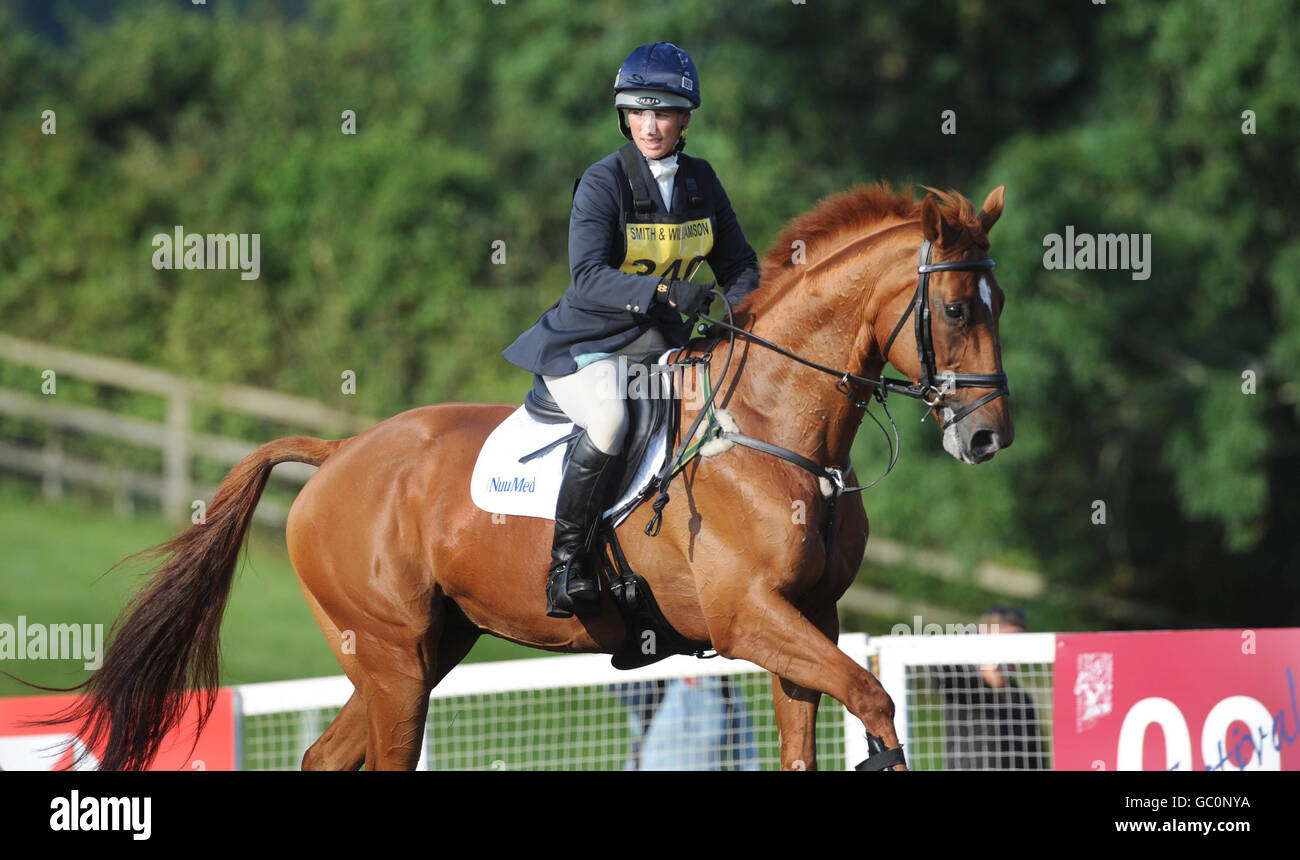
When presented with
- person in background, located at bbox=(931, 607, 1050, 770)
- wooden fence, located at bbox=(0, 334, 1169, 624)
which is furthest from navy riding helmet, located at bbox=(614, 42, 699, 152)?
wooden fence, located at bbox=(0, 334, 1169, 624)

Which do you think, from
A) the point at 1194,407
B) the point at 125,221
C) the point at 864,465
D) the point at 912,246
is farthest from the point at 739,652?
the point at 125,221

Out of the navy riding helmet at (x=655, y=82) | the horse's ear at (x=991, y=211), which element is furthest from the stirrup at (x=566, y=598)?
the horse's ear at (x=991, y=211)

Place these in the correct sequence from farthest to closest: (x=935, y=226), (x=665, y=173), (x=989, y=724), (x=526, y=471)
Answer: (x=989, y=724) < (x=526, y=471) < (x=665, y=173) < (x=935, y=226)

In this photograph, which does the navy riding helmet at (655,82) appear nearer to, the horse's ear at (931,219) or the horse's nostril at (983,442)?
the horse's ear at (931,219)

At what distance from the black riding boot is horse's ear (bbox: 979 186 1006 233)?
1.49 meters

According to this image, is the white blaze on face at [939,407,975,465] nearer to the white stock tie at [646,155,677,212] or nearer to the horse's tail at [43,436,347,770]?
the white stock tie at [646,155,677,212]

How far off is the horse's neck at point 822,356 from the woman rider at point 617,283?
0.36 meters

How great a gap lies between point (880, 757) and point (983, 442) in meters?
1.03

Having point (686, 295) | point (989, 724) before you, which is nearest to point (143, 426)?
point (989, 724)

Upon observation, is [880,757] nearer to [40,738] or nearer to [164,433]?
[40,738]

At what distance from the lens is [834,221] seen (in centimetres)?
477

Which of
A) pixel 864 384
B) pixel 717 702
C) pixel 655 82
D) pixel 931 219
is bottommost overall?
pixel 717 702

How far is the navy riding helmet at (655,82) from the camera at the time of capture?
15.5ft
